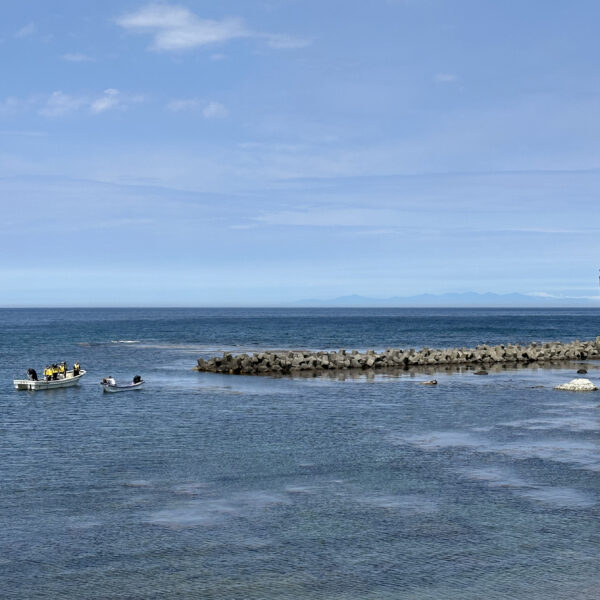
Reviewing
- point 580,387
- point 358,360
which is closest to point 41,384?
point 358,360

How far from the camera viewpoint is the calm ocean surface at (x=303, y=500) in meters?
15.6

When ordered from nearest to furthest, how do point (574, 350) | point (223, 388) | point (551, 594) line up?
point (551, 594) < point (223, 388) < point (574, 350)

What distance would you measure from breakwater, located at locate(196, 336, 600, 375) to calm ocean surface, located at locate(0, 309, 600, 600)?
20303 millimetres

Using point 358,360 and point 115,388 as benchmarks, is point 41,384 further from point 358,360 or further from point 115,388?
point 358,360

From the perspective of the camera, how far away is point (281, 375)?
197 feet

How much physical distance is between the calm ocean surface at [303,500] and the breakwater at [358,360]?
2030cm

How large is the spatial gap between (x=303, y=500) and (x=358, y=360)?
43990mm

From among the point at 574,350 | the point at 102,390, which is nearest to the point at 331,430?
the point at 102,390

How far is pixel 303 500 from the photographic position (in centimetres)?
2141

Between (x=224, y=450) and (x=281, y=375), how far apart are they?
101ft

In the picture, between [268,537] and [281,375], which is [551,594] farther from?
[281,375]

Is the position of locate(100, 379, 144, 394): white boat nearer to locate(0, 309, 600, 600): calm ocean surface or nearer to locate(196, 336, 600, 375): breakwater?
locate(0, 309, 600, 600): calm ocean surface

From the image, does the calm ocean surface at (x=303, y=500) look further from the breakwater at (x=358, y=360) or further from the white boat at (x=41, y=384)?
the breakwater at (x=358, y=360)

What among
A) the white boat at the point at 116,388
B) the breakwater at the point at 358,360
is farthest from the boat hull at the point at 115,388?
the breakwater at the point at 358,360
